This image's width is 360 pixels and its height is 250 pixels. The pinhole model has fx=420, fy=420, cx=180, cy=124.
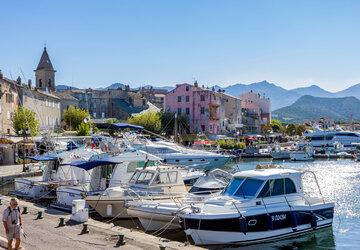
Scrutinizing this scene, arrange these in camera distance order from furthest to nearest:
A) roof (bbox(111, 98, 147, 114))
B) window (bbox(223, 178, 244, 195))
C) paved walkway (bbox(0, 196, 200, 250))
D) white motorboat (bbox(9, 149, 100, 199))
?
roof (bbox(111, 98, 147, 114)) → white motorboat (bbox(9, 149, 100, 199)) → window (bbox(223, 178, 244, 195)) → paved walkway (bbox(0, 196, 200, 250))

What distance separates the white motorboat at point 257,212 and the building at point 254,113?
278ft

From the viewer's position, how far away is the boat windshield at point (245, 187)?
1767 cm

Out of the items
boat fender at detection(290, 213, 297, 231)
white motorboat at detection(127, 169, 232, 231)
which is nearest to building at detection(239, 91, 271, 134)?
white motorboat at detection(127, 169, 232, 231)

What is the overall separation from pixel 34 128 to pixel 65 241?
134 feet

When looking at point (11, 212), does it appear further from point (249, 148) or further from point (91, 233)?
point (249, 148)

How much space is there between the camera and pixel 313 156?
7281 centimetres

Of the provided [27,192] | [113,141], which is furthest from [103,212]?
[27,192]

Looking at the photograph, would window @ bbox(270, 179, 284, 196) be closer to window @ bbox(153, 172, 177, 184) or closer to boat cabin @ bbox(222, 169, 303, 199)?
boat cabin @ bbox(222, 169, 303, 199)

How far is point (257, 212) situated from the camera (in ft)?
55.1

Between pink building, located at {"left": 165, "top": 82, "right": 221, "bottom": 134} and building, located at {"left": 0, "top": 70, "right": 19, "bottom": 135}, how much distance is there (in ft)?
112

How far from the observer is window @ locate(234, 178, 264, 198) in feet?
57.9

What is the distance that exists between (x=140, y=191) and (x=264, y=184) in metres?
6.15

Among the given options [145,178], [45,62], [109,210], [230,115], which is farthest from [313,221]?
[45,62]

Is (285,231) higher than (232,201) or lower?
lower
